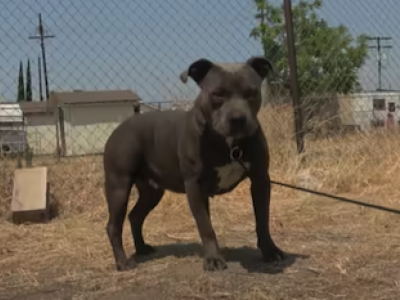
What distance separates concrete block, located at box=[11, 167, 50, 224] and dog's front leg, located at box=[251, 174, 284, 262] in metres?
2.74

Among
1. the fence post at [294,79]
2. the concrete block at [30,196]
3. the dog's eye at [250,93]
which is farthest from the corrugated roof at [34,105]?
the dog's eye at [250,93]

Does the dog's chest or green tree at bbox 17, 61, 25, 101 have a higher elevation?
green tree at bbox 17, 61, 25, 101

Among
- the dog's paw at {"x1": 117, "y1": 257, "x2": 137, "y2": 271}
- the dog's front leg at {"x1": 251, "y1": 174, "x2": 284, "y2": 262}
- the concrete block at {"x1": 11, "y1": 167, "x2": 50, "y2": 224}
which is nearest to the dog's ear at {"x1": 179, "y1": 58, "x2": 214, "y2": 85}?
the dog's front leg at {"x1": 251, "y1": 174, "x2": 284, "y2": 262}

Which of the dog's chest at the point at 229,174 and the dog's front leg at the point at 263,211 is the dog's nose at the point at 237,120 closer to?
the dog's chest at the point at 229,174

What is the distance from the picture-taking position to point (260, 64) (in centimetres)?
399

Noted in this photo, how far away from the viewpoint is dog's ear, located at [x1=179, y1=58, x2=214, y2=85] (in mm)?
3896

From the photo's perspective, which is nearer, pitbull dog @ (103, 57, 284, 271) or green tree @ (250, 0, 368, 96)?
pitbull dog @ (103, 57, 284, 271)

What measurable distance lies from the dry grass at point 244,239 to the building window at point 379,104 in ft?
6.37

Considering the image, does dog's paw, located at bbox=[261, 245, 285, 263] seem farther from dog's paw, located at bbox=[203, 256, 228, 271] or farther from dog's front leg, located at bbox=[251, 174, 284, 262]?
dog's paw, located at bbox=[203, 256, 228, 271]

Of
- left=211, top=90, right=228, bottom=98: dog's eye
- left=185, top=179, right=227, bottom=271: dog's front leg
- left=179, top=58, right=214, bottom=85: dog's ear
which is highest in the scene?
left=179, top=58, right=214, bottom=85: dog's ear

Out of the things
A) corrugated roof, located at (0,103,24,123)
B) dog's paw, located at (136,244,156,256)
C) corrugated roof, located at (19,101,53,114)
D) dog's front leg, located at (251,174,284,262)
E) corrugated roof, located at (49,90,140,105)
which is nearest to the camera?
dog's front leg, located at (251,174,284,262)

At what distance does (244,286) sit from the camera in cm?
369

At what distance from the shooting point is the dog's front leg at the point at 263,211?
412 centimetres

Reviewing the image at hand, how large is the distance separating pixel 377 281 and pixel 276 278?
0.54 meters
